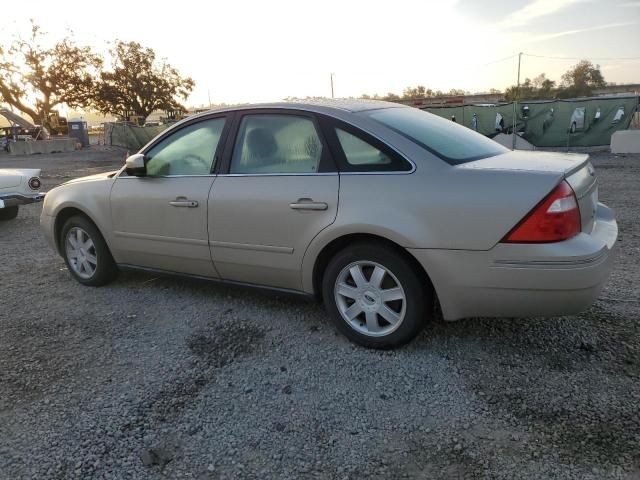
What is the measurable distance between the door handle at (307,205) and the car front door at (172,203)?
2.66ft

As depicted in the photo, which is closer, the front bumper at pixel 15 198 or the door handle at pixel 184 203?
the door handle at pixel 184 203

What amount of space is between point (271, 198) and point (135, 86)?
51.1 meters

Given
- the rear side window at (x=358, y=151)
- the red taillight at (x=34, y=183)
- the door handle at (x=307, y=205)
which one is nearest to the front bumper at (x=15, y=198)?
the red taillight at (x=34, y=183)

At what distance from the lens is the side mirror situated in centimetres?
430

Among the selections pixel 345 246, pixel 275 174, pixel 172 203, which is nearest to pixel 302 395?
pixel 345 246

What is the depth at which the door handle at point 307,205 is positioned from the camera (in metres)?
3.42

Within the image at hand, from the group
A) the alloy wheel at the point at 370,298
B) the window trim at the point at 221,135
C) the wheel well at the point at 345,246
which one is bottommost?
the alloy wheel at the point at 370,298

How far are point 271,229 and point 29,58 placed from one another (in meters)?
48.8

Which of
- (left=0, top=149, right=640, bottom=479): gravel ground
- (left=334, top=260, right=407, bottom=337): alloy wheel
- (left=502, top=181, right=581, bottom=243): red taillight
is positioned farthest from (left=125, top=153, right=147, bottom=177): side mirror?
(left=502, top=181, right=581, bottom=243): red taillight

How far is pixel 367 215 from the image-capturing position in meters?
3.23

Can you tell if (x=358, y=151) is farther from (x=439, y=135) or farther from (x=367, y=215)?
(x=439, y=135)

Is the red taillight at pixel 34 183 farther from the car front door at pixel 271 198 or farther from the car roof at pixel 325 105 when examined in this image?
the car front door at pixel 271 198

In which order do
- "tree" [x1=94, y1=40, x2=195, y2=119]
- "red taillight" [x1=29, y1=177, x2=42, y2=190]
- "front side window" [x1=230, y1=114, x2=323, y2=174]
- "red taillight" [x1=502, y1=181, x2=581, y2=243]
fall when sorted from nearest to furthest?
"red taillight" [x1=502, y1=181, x2=581, y2=243], "front side window" [x1=230, y1=114, x2=323, y2=174], "red taillight" [x1=29, y1=177, x2=42, y2=190], "tree" [x1=94, y1=40, x2=195, y2=119]

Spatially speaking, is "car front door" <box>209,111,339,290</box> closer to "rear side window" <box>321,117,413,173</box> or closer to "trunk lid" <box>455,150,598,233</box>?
"rear side window" <box>321,117,413,173</box>
